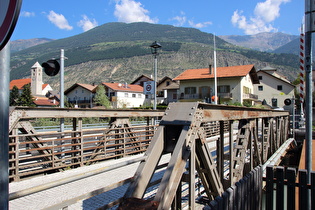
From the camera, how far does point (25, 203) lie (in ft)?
18.2

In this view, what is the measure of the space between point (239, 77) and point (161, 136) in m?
46.8

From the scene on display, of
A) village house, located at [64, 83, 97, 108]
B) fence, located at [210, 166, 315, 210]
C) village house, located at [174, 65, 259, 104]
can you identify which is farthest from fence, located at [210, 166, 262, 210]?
village house, located at [64, 83, 97, 108]

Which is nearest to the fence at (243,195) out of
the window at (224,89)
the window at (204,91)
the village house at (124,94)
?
the window at (204,91)

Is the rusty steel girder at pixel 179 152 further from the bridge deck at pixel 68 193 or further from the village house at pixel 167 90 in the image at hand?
the village house at pixel 167 90

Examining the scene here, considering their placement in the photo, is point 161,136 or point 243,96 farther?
point 243,96

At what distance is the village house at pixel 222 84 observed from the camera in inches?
1897

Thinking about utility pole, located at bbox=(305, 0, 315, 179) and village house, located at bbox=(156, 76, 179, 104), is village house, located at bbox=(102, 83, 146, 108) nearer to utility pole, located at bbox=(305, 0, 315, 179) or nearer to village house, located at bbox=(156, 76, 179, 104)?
village house, located at bbox=(156, 76, 179, 104)

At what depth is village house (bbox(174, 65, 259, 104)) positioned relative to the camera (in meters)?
48.2

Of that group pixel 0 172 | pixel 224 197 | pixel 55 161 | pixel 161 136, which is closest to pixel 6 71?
pixel 0 172

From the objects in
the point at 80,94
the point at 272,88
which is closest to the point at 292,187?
the point at 272,88

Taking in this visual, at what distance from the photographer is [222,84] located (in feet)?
164

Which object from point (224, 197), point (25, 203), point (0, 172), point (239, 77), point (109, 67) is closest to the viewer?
point (0, 172)

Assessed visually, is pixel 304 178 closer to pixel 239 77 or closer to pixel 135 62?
pixel 239 77

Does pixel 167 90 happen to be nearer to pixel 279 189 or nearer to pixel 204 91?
pixel 204 91
